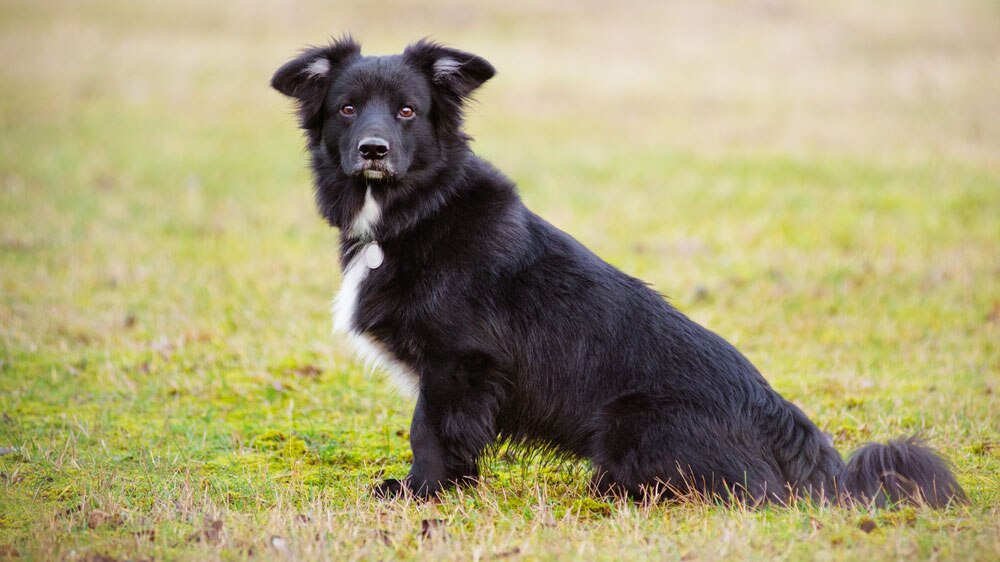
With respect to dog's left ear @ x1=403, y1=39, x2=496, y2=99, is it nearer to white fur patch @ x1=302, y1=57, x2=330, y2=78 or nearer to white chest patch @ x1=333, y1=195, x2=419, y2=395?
white fur patch @ x1=302, y1=57, x2=330, y2=78

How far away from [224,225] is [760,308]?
609 centimetres

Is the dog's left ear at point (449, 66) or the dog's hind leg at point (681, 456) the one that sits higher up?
the dog's left ear at point (449, 66)

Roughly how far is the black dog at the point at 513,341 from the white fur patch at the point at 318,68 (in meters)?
0.01

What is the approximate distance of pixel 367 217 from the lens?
479cm

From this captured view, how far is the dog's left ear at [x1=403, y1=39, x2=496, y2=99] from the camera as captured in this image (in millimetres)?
4836

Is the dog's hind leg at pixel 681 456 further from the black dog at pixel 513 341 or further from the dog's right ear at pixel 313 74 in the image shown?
the dog's right ear at pixel 313 74

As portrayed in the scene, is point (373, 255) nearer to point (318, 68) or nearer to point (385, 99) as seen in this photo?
point (385, 99)

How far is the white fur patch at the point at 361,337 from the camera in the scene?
4660mm

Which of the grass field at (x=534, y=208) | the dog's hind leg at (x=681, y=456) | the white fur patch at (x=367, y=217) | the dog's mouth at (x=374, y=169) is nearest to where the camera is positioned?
the grass field at (x=534, y=208)

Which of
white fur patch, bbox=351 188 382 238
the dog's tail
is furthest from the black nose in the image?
the dog's tail

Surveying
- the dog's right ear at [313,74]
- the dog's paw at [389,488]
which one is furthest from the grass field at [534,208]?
the dog's right ear at [313,74]

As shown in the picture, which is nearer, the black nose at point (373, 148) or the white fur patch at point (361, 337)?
the black nose at point (373, 148)

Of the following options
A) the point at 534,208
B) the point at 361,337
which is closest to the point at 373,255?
the point at 361,337

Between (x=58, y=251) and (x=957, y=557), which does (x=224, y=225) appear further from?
(x=957, y=557)
